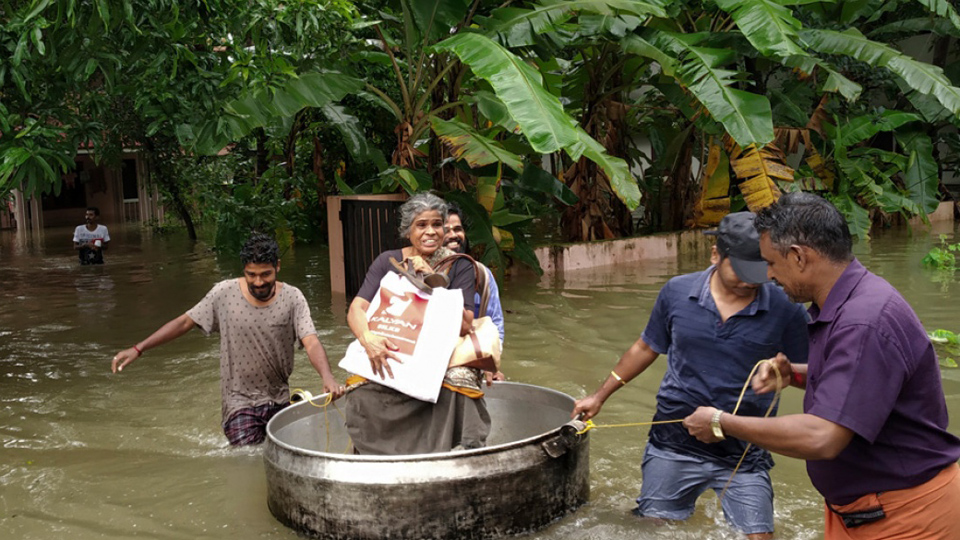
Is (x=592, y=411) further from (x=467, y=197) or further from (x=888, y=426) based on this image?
(x=467, y=197)

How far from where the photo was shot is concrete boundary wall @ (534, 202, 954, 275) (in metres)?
14.3

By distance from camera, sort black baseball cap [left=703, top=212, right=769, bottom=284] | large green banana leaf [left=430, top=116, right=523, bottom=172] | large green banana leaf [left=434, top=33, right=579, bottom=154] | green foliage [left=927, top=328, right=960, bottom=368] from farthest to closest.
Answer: large green banana leaf [left=430, top=116, right=523, bottom=172], large green banana leaf [left=434, top=33, right=579, bottom=154], green foliage [left=927, top=328, right=960, bottom=368], black baseball cap [left=703, top=212, right=769, bottom=284]

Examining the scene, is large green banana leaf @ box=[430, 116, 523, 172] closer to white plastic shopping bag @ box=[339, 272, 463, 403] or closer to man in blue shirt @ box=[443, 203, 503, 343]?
man in blue shirt @ box=[443, 203, 503, 343]

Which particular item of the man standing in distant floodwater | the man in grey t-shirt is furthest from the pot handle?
the man standing in distant floodwater

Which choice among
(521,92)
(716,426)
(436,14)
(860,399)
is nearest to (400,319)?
(716,426)

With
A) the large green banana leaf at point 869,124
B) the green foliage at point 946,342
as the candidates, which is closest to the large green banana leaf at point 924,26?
the large green banana leaf at point 869,124

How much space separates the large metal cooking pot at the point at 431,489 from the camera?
4.40 m

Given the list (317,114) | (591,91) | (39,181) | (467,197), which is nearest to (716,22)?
(591,91)

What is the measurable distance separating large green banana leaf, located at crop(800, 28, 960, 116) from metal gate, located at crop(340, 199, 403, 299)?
6.23 meters

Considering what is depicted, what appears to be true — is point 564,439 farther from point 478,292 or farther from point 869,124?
point 869,124

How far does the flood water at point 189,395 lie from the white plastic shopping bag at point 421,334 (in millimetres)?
954

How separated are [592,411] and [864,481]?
1.78 metres

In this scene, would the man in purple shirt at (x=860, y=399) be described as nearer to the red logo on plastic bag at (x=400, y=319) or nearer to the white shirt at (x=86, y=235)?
the red logo on plastic bag at (x=400, y=319)

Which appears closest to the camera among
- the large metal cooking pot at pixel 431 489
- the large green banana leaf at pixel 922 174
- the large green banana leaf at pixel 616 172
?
the large metal cooking pot at pixel 431 489
